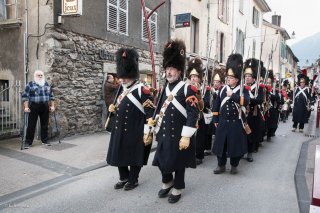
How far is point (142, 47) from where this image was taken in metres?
12.2

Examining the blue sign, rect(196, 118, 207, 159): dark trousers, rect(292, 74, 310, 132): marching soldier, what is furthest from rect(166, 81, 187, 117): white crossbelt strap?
the blue sign

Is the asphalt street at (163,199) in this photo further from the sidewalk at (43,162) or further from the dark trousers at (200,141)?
the dark trousers at (200,141)

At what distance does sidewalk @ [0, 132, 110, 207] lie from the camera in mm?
5250

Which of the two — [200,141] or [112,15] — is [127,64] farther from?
[112,15]

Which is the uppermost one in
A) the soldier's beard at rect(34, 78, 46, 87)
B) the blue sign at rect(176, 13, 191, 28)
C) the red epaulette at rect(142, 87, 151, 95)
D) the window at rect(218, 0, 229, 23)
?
the window at rect(218, 0, 229, 23)

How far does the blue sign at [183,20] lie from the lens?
1320cm

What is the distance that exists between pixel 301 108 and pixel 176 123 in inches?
337

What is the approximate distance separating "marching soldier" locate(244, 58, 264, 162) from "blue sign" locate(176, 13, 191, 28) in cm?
633

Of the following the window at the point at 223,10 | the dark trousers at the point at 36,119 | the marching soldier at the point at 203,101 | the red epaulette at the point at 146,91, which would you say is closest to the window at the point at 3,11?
the dark trousers at the point at 36,119

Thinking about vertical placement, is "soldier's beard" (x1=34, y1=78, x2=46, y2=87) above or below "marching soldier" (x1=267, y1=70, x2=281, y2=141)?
above

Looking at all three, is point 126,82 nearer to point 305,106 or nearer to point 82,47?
point 82,47

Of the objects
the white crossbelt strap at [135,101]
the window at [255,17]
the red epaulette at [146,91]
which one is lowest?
the white crossbelt strap at [135,101]

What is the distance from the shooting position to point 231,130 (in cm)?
578

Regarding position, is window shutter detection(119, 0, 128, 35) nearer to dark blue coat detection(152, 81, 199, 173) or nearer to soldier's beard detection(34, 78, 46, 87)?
soldier's beard detection(34, 78, 46, 87)
